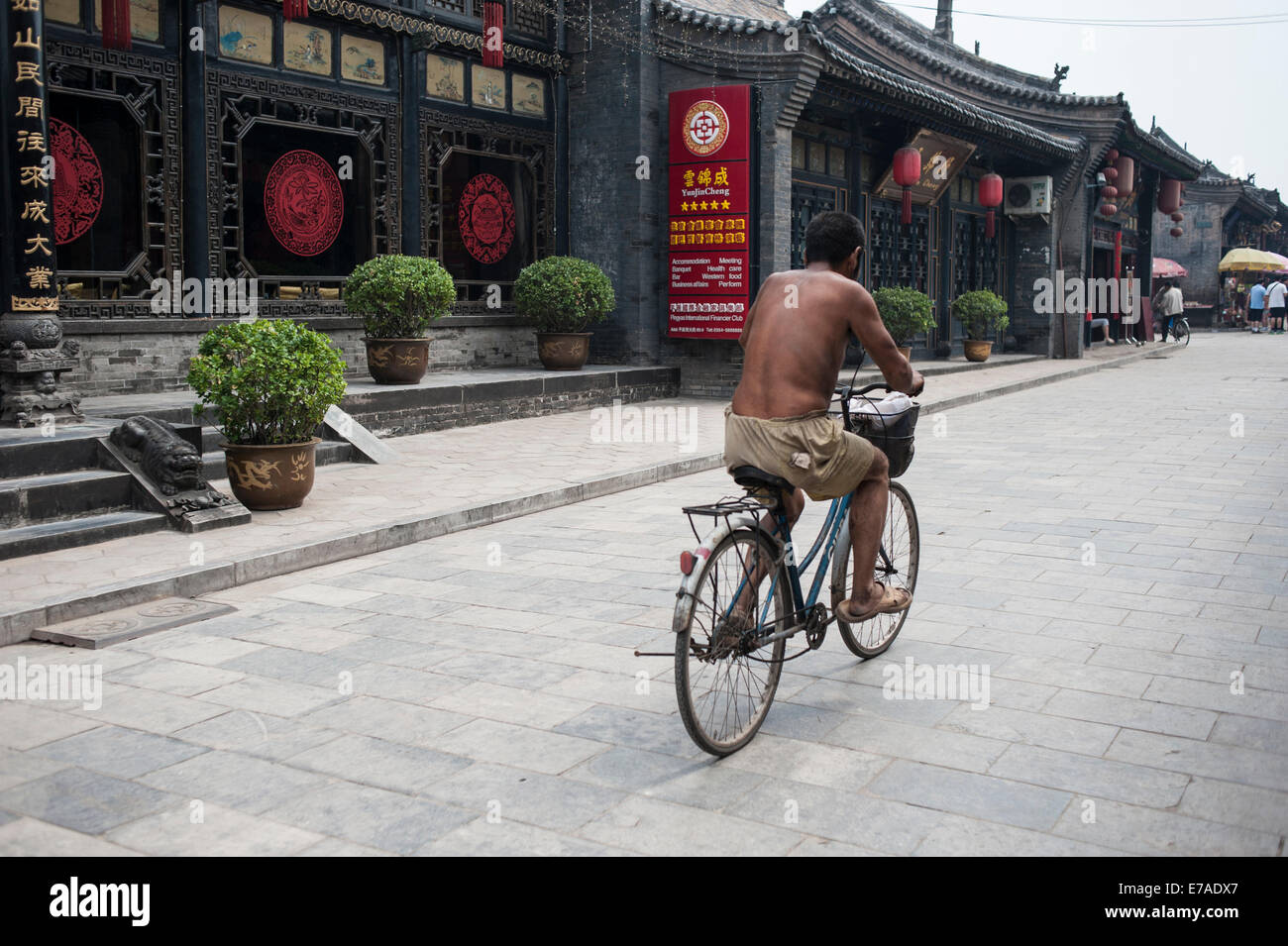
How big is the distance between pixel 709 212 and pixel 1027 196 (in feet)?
39.0

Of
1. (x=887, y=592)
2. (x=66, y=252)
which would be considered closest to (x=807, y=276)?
(x=887, y=592)

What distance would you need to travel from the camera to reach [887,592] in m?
4.54

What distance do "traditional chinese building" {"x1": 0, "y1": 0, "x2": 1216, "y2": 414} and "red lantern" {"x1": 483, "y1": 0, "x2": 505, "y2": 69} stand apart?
0.08m

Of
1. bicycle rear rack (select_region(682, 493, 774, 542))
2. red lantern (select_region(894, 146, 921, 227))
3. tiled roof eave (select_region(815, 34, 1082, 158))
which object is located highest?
tiled roof eave (select_region(815, 34, 1082, 158))

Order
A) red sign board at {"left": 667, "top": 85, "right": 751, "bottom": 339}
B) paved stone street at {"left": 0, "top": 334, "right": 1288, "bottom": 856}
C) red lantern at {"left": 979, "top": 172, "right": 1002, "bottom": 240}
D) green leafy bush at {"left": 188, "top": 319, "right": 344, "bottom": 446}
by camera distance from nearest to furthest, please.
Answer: paved stone street at {"left": 0, "top": 334, "right": 1288, "bottom": 856} < green leafy bush at {"left": 188, "top": 319, "right": 344, "bottom": 446} < red sign board at {"left": 667, "top": 85, "right": 751, "bottom": 339} < red lantern at {"left": 979, "top": 172, "right": 1002, "bottom": 240}

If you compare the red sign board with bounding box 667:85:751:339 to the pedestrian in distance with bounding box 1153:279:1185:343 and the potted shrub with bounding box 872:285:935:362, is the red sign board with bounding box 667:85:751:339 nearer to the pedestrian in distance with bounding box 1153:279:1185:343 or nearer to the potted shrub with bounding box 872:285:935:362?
the potted shrub with bounding box 872:285:935:362

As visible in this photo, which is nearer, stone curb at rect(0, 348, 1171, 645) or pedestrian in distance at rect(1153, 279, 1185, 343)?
stone curb at rect(0, 348, 1171, 645)

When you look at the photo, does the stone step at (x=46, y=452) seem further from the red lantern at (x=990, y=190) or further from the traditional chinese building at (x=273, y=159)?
the red lantern at (x=990, y=190)

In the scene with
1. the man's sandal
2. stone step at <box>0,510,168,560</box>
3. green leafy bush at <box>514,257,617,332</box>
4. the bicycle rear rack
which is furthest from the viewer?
green leafy bush at <box>514,257,617,332</box>

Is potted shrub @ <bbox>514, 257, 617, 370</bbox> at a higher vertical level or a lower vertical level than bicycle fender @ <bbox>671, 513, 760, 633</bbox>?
higher

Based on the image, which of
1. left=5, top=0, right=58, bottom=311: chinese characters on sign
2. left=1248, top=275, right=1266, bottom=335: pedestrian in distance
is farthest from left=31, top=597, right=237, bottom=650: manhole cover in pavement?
left=1248, top=275, right=1266, bottom=335: pedestrian in distance

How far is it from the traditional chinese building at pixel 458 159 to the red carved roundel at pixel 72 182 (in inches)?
0.8

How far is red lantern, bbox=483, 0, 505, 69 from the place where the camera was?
1352 centimetres
